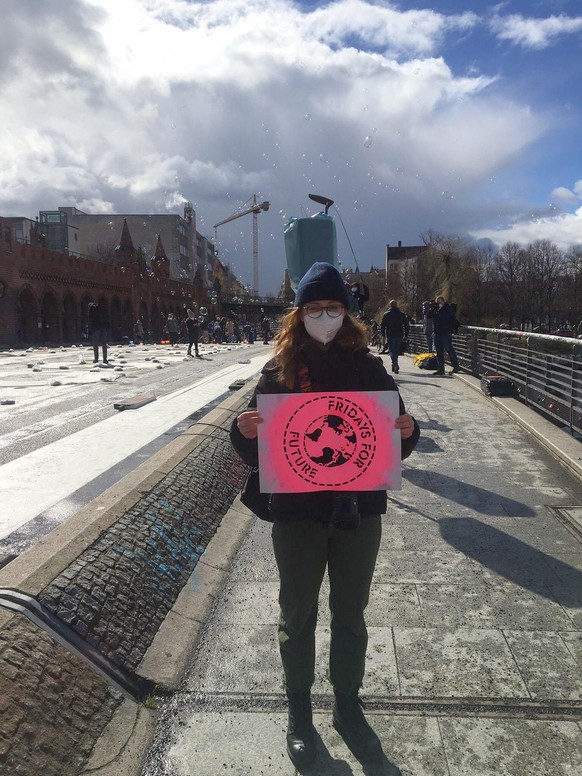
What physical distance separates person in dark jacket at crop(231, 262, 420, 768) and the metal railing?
18.9 ft

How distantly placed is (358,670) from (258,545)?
2.16m

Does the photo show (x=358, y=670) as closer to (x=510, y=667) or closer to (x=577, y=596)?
(x=510, y=667)

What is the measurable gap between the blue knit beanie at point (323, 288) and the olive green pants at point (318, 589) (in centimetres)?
86

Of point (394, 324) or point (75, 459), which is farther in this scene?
point (394, 324)

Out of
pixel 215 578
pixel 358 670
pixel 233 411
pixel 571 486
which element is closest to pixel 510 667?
pixel 358 670

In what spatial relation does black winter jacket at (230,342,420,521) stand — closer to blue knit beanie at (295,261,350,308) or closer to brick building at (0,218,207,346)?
blue knit beanie at (295,261,350,308)

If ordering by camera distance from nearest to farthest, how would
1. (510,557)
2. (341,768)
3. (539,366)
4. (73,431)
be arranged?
(341,768), (510,557), (73,431), (539,366)

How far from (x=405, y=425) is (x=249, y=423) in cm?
61

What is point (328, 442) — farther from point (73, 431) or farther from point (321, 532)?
point (73, 431)

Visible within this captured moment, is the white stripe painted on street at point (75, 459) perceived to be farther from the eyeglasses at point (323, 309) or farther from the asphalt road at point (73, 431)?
the eyeglasses at point (323, 309)

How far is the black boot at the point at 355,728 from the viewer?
7.79 ft

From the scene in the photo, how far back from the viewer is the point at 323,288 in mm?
2496

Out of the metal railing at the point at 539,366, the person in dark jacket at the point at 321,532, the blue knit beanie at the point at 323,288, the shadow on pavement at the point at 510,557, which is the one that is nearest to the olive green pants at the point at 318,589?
the person in dark jacket at the point at 321,532

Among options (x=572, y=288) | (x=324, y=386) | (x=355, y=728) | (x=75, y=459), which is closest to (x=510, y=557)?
(x=355, y=728)
